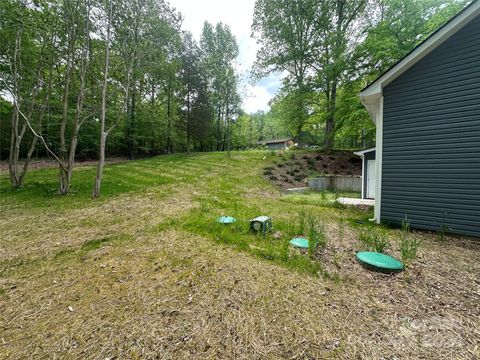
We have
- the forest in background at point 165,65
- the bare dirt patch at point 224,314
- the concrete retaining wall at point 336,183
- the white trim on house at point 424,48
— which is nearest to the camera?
the bare dirt patch at point 224,314

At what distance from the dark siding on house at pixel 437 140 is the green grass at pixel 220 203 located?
141cm

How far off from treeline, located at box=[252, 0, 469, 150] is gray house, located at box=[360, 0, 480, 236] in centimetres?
510

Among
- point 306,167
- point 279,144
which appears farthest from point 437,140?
point 279,144

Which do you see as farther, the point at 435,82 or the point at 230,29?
the point at 230,29

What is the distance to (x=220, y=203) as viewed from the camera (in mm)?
6578

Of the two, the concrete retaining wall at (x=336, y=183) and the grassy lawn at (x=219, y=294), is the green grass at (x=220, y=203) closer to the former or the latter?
the grassy lawn at (x=219, y=294)

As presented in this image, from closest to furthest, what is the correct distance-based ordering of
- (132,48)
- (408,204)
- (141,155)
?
(408,204) → (132,48) → (141,155)

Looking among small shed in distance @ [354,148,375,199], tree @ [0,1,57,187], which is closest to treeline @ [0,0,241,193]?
tree @ [0,1,57,187]

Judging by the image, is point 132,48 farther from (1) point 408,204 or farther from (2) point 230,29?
(2) point 230,29

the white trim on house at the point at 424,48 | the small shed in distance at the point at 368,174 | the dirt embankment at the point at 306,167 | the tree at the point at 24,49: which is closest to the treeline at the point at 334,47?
the dirt embankment at the point at 306,167

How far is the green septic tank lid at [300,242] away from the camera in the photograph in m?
3.54

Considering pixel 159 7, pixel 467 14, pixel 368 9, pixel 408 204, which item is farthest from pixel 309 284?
pixel 368 9

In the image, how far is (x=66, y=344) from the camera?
1.74 meters

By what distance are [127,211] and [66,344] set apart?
4390 mm
